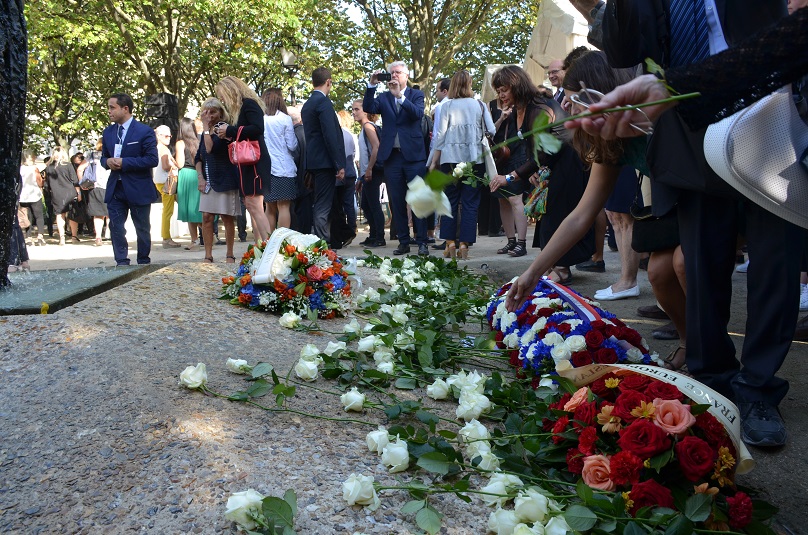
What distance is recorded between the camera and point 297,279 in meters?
4.64

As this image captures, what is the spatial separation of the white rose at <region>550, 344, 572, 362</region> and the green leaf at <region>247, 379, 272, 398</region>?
1.12 m

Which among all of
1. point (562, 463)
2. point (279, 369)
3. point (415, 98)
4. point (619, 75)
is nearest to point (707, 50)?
point (619, 75)

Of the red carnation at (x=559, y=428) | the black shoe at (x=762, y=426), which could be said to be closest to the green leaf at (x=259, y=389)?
the red carnation at (x=559, y=428)

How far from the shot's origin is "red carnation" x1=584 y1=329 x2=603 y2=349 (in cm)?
290

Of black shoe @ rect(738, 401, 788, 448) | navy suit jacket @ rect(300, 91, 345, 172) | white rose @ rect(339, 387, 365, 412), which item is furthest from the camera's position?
navy suit jacket @ rect(300, 91, 345, 172)

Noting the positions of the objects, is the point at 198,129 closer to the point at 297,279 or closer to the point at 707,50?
the point at 297,279

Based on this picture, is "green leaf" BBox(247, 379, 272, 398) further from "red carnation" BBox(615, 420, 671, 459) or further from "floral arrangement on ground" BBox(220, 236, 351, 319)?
"floral arrangement on ground" BBox(220, 236, 351, 319)

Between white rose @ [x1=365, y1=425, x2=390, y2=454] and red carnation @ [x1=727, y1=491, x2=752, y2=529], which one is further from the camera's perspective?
white rose @ [x1=365, y1=425, x2=390, y2=454]

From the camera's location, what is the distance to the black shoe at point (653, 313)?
16.1 ft

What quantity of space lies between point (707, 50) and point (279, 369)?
2.17 metres

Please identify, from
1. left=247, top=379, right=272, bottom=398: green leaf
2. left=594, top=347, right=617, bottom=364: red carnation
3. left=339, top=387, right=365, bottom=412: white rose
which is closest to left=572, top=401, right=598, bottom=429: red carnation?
left=594, top=347, right=617, bottom=364: red carnation

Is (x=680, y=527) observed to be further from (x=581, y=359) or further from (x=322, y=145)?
(x=322, y=145)

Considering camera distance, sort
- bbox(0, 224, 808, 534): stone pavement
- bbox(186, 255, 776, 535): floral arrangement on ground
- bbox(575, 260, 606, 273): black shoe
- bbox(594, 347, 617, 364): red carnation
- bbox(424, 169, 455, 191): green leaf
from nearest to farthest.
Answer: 1. bbox(424, 169, 455, 191): green leaf
2. bbox(186, 255, 776, 535): floral arrangement on ground
3. bbox(0, 224, 808, 534): stone pavement
4. bbox(594, 347, 617, 364): red carnation
5. bbox(575, 260, 606, 273): black shoe

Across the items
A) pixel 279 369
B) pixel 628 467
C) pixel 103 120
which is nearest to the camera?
pixel 628 467
